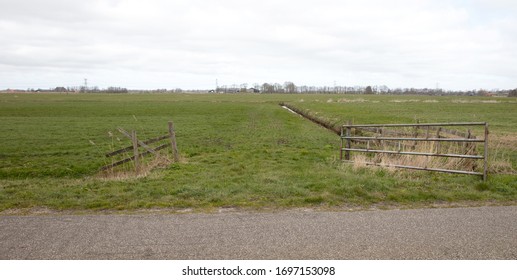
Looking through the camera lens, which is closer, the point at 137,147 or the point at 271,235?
the point at 271,235

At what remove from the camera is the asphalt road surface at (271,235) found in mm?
4715

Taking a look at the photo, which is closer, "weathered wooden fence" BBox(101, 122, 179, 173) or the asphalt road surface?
the asphalt road surface

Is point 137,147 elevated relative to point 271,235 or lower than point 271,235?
elevated

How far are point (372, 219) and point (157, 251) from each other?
11.7 feet

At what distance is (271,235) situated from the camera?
530 cm

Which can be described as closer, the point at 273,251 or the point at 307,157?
the point at 273,251

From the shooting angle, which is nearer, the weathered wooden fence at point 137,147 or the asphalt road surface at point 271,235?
the asphalt road surface at point 271,235

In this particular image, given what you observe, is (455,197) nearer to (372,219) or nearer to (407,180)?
(407,180)

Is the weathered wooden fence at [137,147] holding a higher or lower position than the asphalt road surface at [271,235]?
higher

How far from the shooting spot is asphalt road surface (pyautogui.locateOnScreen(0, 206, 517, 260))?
4.71 meters

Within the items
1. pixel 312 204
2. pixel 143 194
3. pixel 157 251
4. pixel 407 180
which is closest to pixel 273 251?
pixel 157 251

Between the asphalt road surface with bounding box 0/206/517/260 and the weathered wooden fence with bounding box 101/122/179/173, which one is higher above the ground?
the weathered wooden fence with bounding box 101/122/179/173

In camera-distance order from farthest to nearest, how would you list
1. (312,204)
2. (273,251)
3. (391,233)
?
(312,204) < (391,233) < (273,251)

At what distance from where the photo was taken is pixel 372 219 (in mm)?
6039
